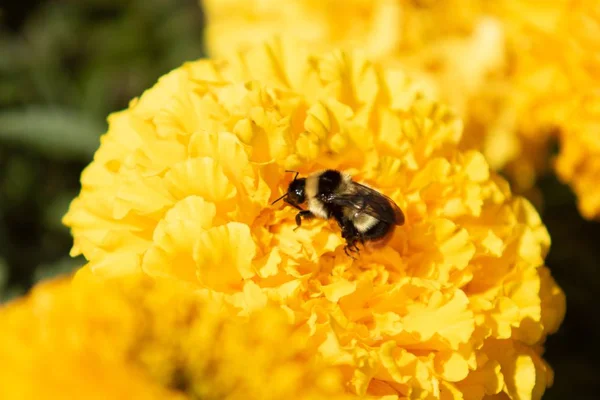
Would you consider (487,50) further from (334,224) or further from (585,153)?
(334,224)

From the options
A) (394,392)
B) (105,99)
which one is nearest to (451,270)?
(394,392)

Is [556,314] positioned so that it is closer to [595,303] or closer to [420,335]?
[420,335]

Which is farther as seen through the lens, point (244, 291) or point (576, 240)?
point (576, 240)

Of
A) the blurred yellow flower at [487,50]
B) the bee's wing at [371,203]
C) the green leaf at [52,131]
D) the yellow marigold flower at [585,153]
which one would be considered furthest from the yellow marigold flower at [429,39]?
the bee's wing at [371,203]

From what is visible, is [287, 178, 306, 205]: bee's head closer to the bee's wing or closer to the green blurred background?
the bee's wing

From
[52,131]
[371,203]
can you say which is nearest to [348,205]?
[371,203]

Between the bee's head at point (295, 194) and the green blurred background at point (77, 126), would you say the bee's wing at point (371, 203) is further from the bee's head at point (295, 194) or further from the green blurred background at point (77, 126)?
the green blurred background at point (77, 126)
